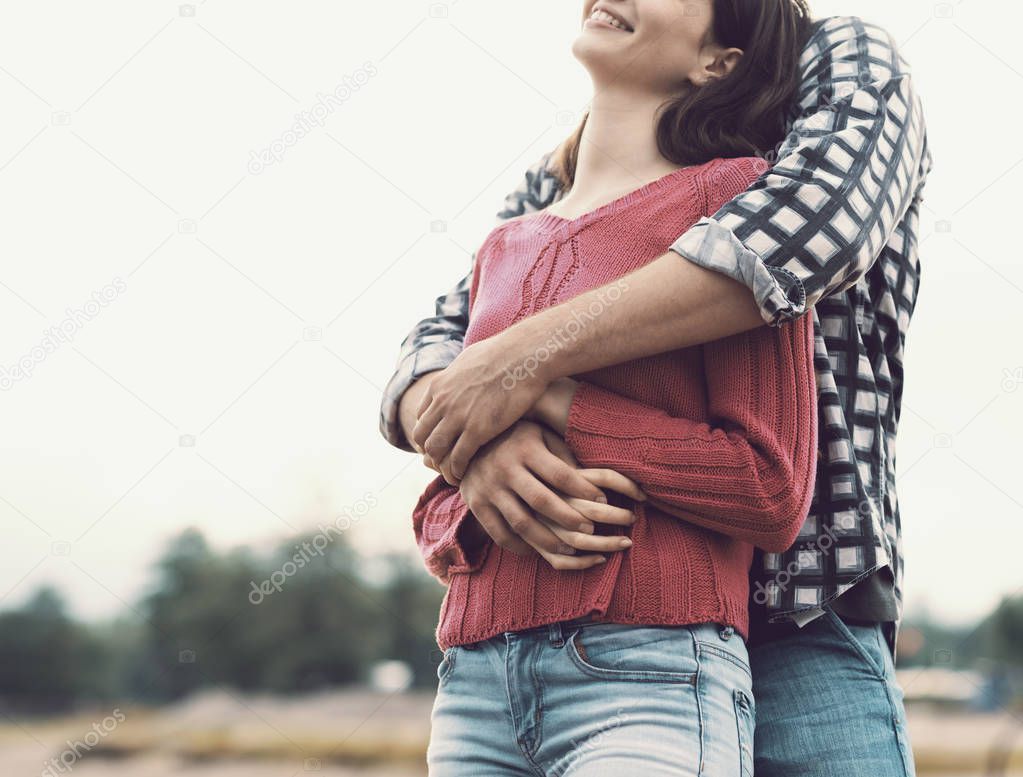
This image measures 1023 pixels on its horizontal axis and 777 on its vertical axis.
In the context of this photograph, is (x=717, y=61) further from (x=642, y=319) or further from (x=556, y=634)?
(x=556, y=634)

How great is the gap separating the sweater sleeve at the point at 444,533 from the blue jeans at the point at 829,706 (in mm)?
336

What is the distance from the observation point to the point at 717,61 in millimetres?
1275

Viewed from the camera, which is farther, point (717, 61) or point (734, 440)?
point (717, 61)

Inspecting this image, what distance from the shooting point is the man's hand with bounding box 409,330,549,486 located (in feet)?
3.31

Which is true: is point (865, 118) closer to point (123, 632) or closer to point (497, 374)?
point (497, 374)

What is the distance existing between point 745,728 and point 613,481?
0.26 metres

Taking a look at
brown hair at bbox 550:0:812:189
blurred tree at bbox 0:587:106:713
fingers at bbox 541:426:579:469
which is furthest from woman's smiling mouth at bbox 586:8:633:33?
blurred tree at bbox 0:587:106:713

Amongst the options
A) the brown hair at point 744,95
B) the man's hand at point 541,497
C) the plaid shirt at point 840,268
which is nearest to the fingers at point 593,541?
the man's hand at point 541,497

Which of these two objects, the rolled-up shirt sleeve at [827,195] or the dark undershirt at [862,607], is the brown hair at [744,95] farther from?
the dark undershirt at [862,607]

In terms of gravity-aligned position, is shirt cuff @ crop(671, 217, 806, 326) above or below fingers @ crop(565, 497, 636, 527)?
above

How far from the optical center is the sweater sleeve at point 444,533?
3.56 feet

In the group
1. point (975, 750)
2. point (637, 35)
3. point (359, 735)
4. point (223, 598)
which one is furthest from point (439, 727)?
point (223, 598)

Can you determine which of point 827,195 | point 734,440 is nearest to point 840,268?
point 827,195

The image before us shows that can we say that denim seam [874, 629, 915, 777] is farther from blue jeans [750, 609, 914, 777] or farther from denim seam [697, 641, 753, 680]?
denim seam [697, 641, 753, 680]
